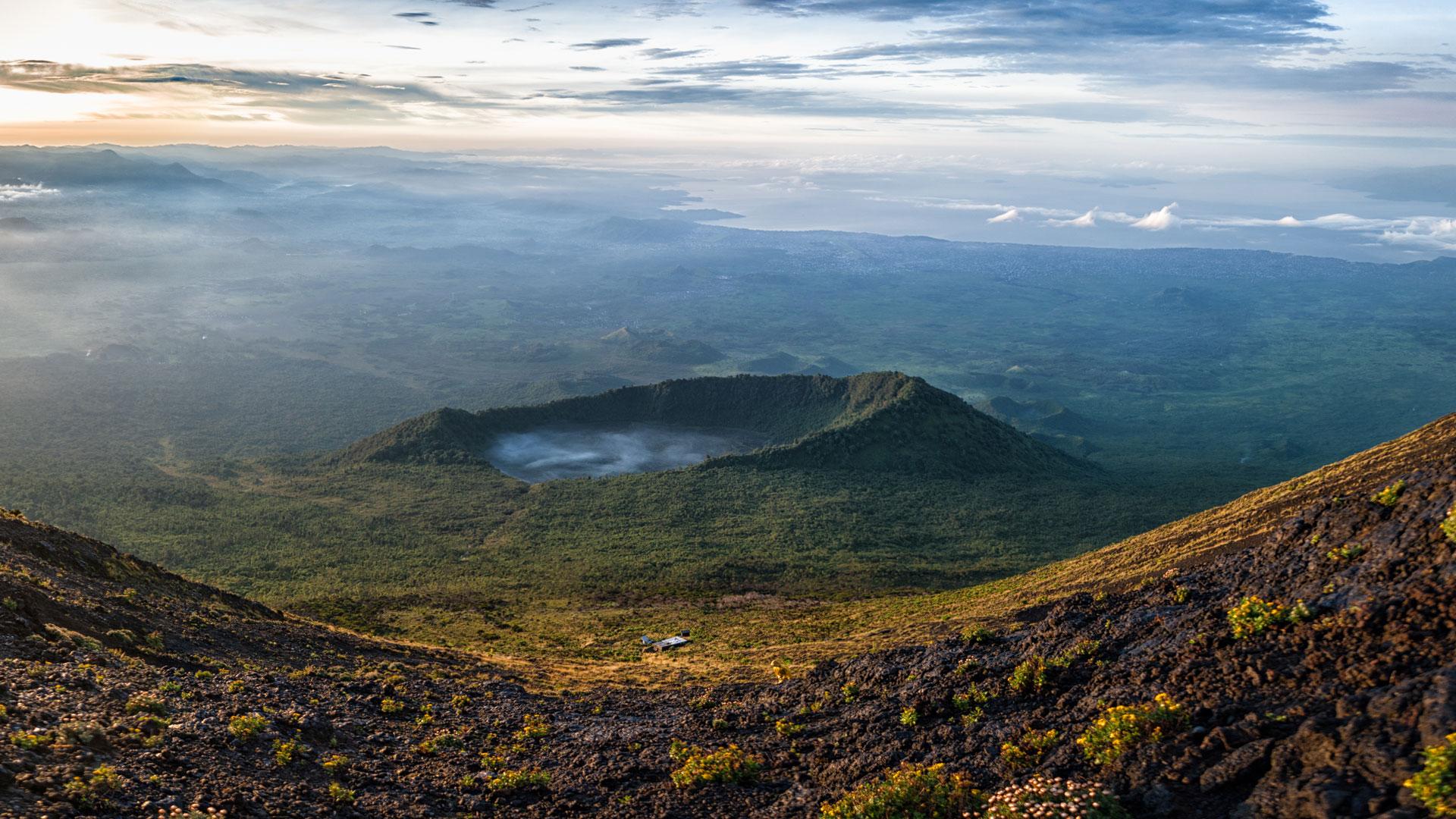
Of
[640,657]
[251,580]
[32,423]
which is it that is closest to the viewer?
[640,657]

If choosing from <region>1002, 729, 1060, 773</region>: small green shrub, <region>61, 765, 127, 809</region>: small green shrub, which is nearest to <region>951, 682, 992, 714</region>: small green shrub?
<region>1002, 729, 1060, 773</region>: small green shrub

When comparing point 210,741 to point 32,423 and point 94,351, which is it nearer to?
point 32,423

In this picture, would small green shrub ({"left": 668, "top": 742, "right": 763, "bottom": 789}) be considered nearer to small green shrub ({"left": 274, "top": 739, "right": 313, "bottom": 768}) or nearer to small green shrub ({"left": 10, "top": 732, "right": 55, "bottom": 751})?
small green shrub ({"left": 274, "top": 739, "right": 313, "bottom": 768})

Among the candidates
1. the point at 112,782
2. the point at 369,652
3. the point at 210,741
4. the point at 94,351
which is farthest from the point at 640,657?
the point at 94,351

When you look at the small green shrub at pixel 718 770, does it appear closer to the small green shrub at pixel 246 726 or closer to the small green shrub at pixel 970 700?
the small green shrub at pixel 970 700

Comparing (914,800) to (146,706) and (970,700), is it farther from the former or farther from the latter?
(146,706)

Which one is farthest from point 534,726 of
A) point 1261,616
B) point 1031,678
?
point 1261,616
